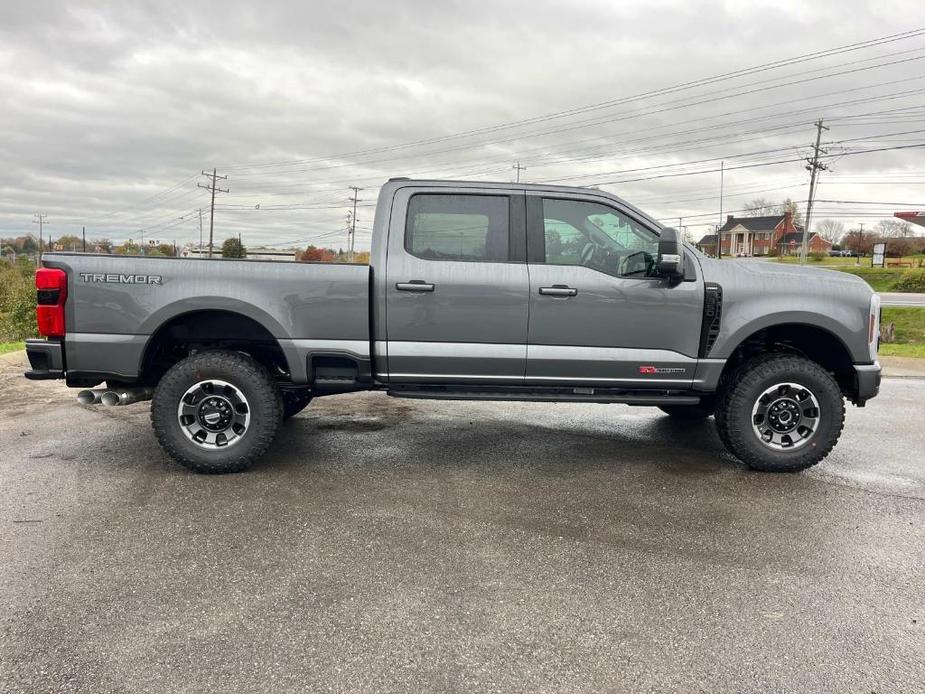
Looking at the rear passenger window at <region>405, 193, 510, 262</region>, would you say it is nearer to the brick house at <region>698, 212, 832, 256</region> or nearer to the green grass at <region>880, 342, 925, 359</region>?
the green grass at <region>880, 342, 925, 359</region>

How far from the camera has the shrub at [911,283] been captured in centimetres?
3934

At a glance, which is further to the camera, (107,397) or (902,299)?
(902,299)

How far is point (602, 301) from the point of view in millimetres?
4547

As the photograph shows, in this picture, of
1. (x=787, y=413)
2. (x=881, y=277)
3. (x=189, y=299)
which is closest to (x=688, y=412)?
(x=787, y=413)

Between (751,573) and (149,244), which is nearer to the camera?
(751,573)

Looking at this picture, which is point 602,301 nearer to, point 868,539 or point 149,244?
point 868,539

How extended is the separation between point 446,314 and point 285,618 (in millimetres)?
2377

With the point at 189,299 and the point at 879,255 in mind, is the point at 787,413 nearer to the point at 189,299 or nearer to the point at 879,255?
the point at 189,299

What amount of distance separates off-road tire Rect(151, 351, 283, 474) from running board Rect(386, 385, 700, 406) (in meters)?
0.91

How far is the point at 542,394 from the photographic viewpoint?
470 cm

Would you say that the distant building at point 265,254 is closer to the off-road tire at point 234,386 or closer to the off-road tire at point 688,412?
the off-road tire at point 234,386

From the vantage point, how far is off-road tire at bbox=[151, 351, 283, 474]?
441 centimetres

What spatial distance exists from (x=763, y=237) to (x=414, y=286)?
96819 millimetres

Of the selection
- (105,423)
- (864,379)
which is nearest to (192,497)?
(105,423)
